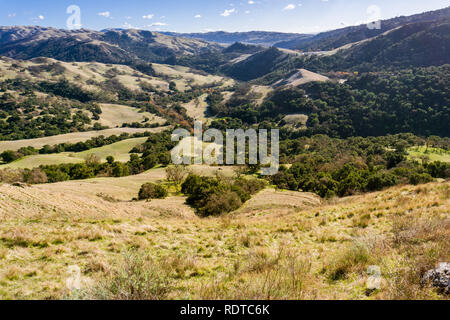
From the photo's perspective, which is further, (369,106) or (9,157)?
(369,106)

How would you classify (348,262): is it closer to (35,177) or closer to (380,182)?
(380,182)

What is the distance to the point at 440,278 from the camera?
Result: 16.4ft

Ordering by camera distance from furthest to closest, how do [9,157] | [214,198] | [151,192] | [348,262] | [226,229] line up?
[9,157] → [151,192] → [214,198] → [226,229] → [348,262]

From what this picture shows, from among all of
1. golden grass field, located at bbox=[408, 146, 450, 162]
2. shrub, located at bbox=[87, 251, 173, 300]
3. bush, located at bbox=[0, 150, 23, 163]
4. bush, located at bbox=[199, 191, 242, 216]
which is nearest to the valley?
shrub, located at bbox=[87, 251, 173, 300]

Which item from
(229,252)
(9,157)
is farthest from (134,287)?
(9,157)

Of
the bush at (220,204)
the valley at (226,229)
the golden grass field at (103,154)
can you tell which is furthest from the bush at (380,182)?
the golden grass field at (103,154)

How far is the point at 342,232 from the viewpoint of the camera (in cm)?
1118

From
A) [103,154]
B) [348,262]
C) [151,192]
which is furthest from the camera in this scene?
[103,154]

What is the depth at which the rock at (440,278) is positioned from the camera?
485 centimetres

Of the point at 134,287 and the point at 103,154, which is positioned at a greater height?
the point at 134,287

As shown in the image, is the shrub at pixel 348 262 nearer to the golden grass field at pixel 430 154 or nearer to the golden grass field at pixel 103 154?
the golden grass field at pixel 103 154

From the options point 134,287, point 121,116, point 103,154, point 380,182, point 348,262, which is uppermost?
point 121,116

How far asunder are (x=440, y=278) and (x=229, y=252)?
625cm

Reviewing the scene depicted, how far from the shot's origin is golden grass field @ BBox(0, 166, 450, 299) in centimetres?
561
